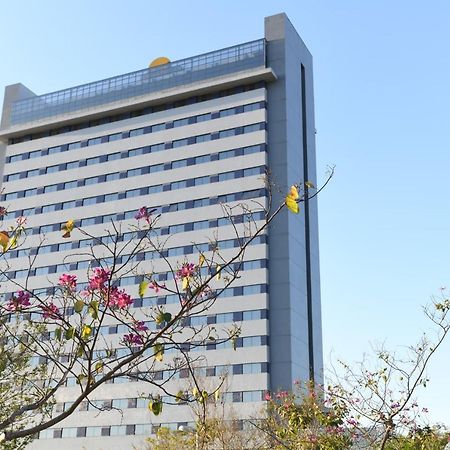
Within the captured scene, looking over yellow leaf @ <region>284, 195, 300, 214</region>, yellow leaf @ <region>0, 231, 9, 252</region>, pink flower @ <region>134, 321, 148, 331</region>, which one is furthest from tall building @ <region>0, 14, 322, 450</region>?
yellow leaf @ <region>284, 195, 300, 214</region>

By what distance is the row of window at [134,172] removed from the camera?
5556 centimetres

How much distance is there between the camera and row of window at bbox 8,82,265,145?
193 feet

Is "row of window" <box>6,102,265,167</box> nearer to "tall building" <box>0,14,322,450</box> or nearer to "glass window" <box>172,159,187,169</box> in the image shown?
"tall building" <box>0,14,322,450</box>

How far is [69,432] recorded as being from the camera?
54.5 metres

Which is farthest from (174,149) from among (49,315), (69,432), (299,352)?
(49,315)

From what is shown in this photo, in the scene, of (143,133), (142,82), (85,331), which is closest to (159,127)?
(143,133)

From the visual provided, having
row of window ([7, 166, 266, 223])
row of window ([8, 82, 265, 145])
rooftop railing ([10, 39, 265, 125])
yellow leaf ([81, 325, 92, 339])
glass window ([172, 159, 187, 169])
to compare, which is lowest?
yellow leaf ([81, 325, 92, 339])

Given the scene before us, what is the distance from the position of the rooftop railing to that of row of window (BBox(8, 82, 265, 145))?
1.50m

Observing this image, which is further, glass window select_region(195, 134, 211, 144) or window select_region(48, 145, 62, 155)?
window select_region(48, 145, 62, 155)

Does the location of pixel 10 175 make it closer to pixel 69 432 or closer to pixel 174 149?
pixel 174 149

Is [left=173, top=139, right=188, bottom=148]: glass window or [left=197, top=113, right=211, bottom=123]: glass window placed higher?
[left=197, top=113, right=211, bottom=123]: glass window

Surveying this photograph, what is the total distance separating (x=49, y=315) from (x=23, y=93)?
6980 cm

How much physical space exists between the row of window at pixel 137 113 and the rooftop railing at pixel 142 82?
1.50 m

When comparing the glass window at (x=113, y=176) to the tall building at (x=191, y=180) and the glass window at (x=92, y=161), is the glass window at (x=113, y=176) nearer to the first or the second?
the tall building at (x=191, y=180)
